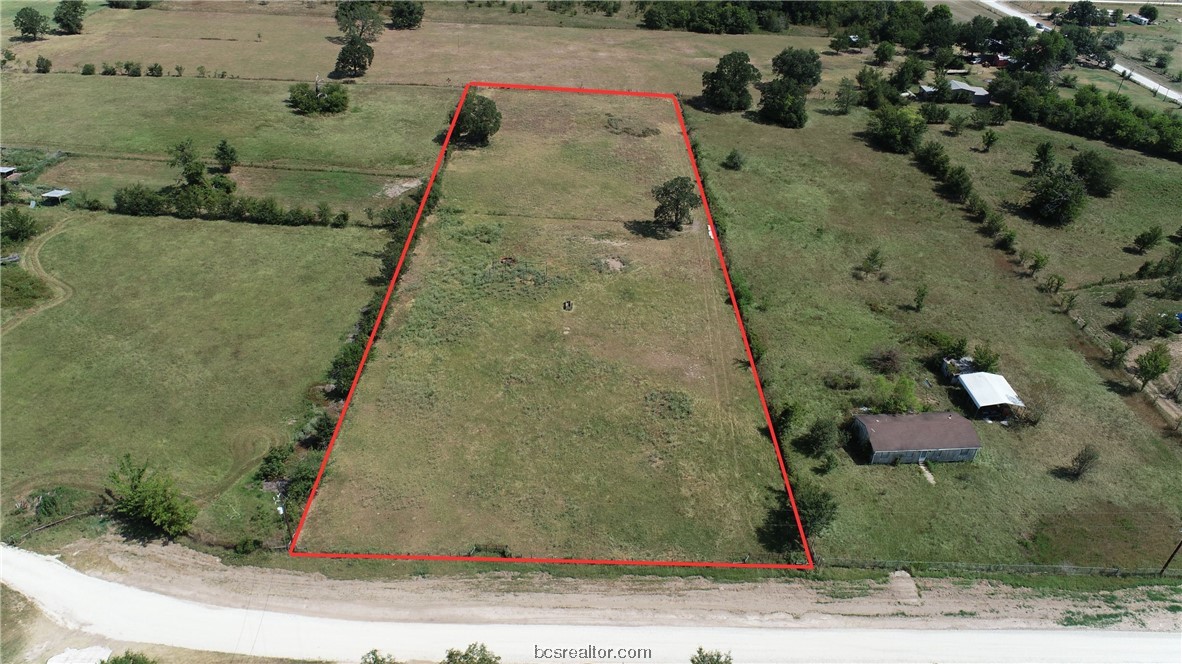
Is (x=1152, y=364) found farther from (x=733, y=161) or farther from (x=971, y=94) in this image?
(x=971, y=94)

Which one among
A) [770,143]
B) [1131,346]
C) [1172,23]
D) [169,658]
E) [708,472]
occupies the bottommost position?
[169,658]

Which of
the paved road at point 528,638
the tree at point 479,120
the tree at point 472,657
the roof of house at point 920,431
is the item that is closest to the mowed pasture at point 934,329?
the roof of house at point 920,431

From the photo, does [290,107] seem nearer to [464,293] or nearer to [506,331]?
[464,293]

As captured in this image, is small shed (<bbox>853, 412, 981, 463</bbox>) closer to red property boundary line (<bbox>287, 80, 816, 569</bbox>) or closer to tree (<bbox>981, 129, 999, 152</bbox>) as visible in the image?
red property boundary line (<bbox>287, 80, 816, 569</bbox>)

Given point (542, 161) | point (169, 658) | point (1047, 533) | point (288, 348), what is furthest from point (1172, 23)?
point (169, 658)

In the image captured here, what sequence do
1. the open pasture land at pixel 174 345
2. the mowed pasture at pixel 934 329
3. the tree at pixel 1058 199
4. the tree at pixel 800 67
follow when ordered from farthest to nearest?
the tree at pixel 800 67
the tree at pixel 1058 199
the open pasture land at pixel 174 345
the mowed pasture at pixel 934 329

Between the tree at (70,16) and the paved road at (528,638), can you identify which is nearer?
the paved road at (528,638)

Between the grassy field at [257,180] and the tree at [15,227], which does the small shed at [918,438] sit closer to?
the grassy field at [257,180]
